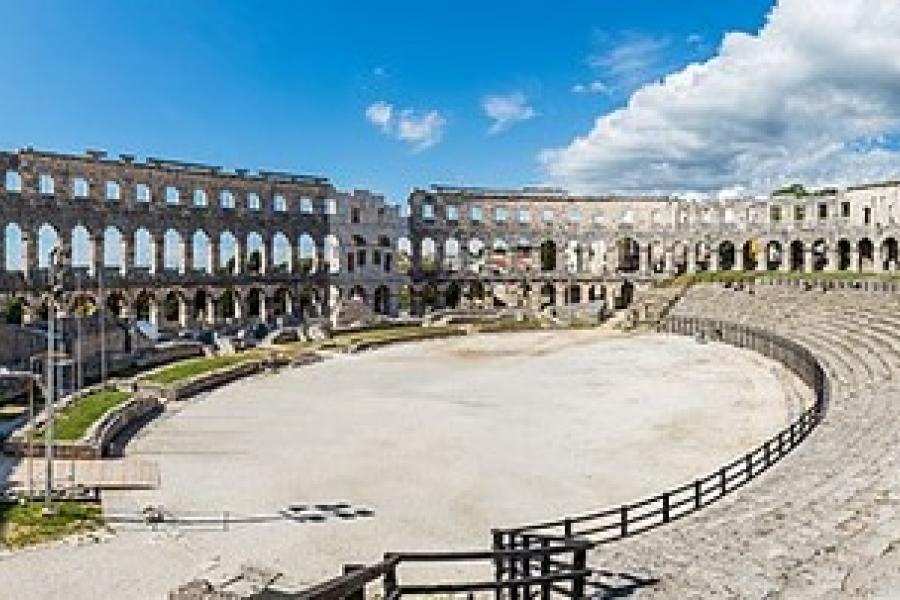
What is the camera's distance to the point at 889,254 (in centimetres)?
8331

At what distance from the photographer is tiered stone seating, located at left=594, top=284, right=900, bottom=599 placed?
12.8 m

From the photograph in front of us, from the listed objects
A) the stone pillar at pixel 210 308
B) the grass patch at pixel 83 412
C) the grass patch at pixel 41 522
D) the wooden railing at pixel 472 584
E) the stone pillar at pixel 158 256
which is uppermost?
the stone pillar at pixel 158 256

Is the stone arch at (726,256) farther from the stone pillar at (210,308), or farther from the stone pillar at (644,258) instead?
the stone pillar at (210,308)

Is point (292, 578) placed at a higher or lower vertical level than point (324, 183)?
lower

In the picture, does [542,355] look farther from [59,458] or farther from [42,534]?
[42,534]

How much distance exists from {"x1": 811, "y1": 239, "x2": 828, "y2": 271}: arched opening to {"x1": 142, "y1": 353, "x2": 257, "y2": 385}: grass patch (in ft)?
197

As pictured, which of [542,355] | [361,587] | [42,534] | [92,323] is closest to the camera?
[361,587]

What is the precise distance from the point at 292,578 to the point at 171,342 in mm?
45897

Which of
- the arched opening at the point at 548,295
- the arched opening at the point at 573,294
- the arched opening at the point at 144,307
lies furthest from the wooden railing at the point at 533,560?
the arched opening at the point at 548,295

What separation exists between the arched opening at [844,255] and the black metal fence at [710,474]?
24.0 m

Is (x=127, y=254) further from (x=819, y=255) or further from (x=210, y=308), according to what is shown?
(x=819, y=255)

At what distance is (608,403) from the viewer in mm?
39656

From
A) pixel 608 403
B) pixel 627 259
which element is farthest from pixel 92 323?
pixel 627 259

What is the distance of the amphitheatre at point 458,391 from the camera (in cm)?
1609
